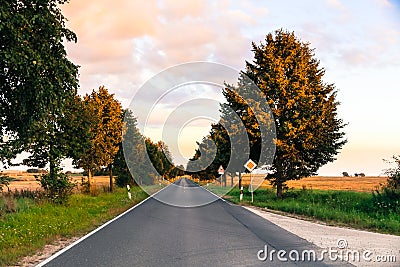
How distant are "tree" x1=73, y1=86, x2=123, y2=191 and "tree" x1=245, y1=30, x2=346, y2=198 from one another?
1568 cm

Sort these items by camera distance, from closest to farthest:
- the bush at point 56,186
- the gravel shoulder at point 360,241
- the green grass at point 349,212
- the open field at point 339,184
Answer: the gravel shoulder at point 360,241
the green grass at point 349,212
the bush at point 56,186
the open field at point 339,184

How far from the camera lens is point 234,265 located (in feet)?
25.6

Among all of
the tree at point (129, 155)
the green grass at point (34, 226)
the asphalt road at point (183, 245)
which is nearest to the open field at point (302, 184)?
the green grass at point (34, 226)

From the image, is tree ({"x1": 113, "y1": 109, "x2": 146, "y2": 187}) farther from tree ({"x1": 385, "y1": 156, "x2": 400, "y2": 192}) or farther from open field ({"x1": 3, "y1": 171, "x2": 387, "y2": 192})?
tree ({"x1": 385, "y1": 156, "x2": 400, "y2": 192})

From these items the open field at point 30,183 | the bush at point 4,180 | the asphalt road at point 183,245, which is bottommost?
the asphalt road at point 183,245

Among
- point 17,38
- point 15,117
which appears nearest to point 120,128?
point 15,117

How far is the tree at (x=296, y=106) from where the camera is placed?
89.8 ft

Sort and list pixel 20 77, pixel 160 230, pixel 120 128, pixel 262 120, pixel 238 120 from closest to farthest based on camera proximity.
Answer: pixel 160 230 < pixel 20 77 < pixel 262 120 < pixel 238 120 < pixel 120 128

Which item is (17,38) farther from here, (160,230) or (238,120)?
(238,120)

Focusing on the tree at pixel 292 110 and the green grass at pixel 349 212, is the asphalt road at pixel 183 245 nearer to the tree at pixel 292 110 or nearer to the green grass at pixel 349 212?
the green grass at pixel 349 212

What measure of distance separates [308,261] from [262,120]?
19.8 m

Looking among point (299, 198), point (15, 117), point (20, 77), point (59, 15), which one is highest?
point (59, 15)

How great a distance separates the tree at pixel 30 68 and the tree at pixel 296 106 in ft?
50.5

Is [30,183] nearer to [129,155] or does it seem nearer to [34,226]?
[129,155]
